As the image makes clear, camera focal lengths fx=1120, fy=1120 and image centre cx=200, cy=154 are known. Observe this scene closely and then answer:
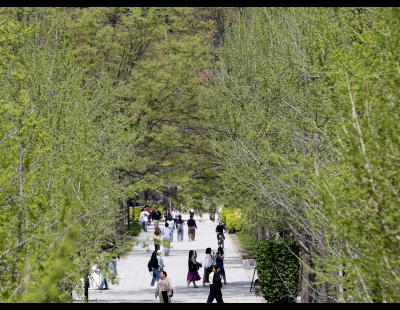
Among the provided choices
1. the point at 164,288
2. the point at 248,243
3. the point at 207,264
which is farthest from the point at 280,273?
the point at 248,243

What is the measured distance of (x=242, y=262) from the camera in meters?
44.4

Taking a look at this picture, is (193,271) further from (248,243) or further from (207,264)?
(248,243)

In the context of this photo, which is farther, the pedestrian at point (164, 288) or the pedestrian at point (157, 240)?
the pedestrian at point (164, 288)

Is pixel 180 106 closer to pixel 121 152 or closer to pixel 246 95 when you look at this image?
pixel 121 152

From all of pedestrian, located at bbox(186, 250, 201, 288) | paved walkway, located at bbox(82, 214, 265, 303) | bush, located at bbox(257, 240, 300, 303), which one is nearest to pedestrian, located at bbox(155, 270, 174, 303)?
paved walkway, located at bbox(82, 214, 265, 303)

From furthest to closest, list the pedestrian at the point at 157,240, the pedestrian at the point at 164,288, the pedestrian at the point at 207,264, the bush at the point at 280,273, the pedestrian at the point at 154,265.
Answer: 1. the pedestrian at the point at 207,264
2. the pedestrian at the point at 154,265
3. the bush at the point at 280,273
4. the pedestrian at the point at 164,288
5. the pedestrian at the point at 157,240

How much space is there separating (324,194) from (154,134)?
3289cm

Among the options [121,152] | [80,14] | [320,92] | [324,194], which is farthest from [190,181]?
[324,194]

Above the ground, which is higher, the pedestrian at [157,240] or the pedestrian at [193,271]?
the pedestrian at [157,240]

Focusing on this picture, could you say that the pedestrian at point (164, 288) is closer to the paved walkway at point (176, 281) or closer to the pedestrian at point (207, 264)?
the paved walkway at point (176, 281)

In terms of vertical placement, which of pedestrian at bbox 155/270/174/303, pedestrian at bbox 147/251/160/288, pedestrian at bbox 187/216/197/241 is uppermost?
pedestrian at bbox 187/216/197/241

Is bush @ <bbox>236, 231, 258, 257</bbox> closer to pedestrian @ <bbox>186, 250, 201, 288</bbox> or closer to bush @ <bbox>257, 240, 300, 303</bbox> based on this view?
pedestrian @ <bbox>186, 250, 201, 288</bbox>

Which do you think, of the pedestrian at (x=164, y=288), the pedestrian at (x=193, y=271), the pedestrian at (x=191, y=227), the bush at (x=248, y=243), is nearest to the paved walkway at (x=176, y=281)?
the pedestrian at (x=193, y=271)

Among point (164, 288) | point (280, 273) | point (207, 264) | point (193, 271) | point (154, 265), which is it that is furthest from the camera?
point (207, 264)
